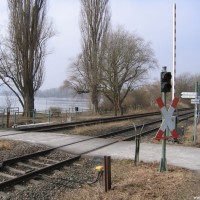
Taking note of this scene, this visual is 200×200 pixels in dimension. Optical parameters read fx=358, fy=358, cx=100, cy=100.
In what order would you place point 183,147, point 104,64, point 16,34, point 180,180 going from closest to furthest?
1. point 180,180
2. point 183,147
3. point 16,34
4. point 104,64

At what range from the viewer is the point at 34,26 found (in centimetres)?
3650

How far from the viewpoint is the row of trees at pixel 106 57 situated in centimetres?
4288

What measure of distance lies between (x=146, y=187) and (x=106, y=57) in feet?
116

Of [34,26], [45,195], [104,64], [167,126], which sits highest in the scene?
[34,26]

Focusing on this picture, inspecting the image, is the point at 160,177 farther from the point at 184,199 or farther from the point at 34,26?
the point at 34,26

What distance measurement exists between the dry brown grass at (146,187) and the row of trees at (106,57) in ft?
109

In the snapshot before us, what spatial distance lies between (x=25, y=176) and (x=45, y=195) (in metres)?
1.51

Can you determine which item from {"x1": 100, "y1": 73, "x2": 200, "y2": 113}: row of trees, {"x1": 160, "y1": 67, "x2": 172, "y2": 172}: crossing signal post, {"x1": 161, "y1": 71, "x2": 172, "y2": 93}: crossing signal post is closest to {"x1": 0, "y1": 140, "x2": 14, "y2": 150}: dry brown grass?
{"x1": 160, "y1": 67, "x2": 172, "y2": 172}: crossing signal post

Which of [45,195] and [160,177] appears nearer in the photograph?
[45,195]

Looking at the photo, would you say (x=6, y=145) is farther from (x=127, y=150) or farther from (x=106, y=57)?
(x=106, y=57)

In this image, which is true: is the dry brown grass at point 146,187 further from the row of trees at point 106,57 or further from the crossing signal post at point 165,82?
the row of trees at point 106,57

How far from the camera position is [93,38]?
4491cm

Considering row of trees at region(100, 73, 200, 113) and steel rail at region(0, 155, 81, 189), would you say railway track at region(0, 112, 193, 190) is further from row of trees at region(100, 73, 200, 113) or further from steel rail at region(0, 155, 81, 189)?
row of trees at region(100, 73, 200, 113)

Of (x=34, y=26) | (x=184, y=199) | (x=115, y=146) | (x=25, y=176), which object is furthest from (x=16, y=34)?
(x=184, y=199)
